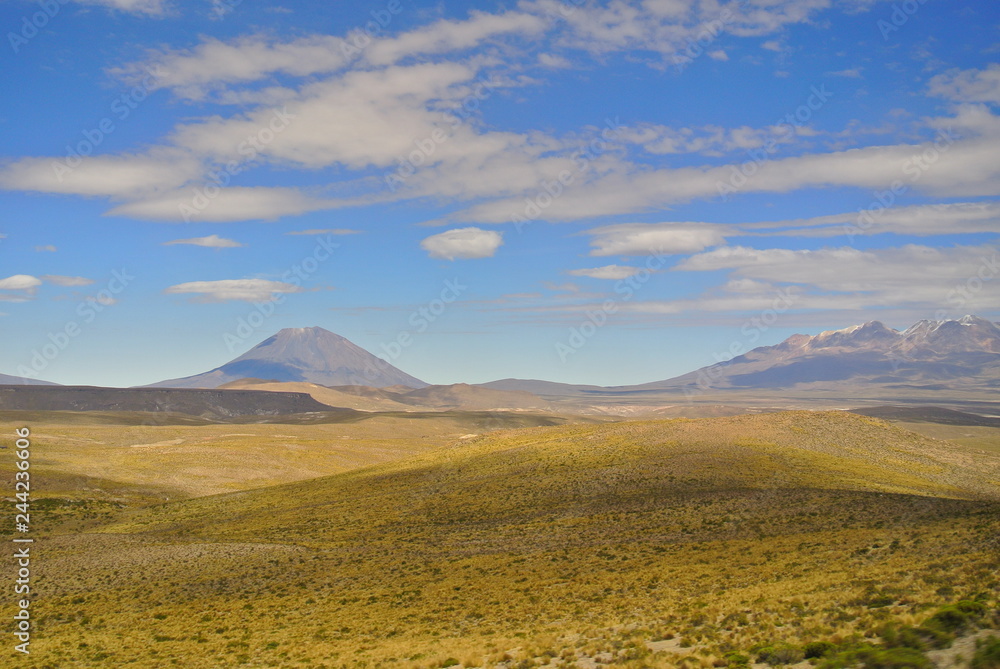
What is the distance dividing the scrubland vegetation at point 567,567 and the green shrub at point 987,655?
0.21 ft

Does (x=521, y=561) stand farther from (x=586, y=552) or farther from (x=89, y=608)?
(x=89, y=608)

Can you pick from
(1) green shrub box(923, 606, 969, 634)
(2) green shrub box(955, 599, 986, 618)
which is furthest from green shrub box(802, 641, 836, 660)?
(2) green shrub box(955, 599, 986, 618)

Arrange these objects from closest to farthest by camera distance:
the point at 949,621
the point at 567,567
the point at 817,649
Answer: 1. the point at 949,621
2. the point at 817,649
3. the point at 567,567

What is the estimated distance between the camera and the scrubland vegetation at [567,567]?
20969mm

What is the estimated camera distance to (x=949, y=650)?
15.1 meters

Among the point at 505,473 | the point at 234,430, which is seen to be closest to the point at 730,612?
the point at 505,473

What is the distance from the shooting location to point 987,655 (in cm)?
1410

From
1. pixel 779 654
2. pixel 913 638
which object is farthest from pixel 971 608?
pixel 779 654

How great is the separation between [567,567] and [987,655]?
23.4m

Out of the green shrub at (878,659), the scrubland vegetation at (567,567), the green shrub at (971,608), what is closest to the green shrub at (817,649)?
the scrubland vegetation at (567,567)

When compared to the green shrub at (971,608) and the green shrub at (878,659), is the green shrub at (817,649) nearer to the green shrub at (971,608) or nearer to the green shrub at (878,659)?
the green shrub at (878,659)

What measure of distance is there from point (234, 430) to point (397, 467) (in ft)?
241

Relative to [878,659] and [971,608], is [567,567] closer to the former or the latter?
[971,608]

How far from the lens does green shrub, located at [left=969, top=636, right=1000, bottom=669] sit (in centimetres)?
1374
